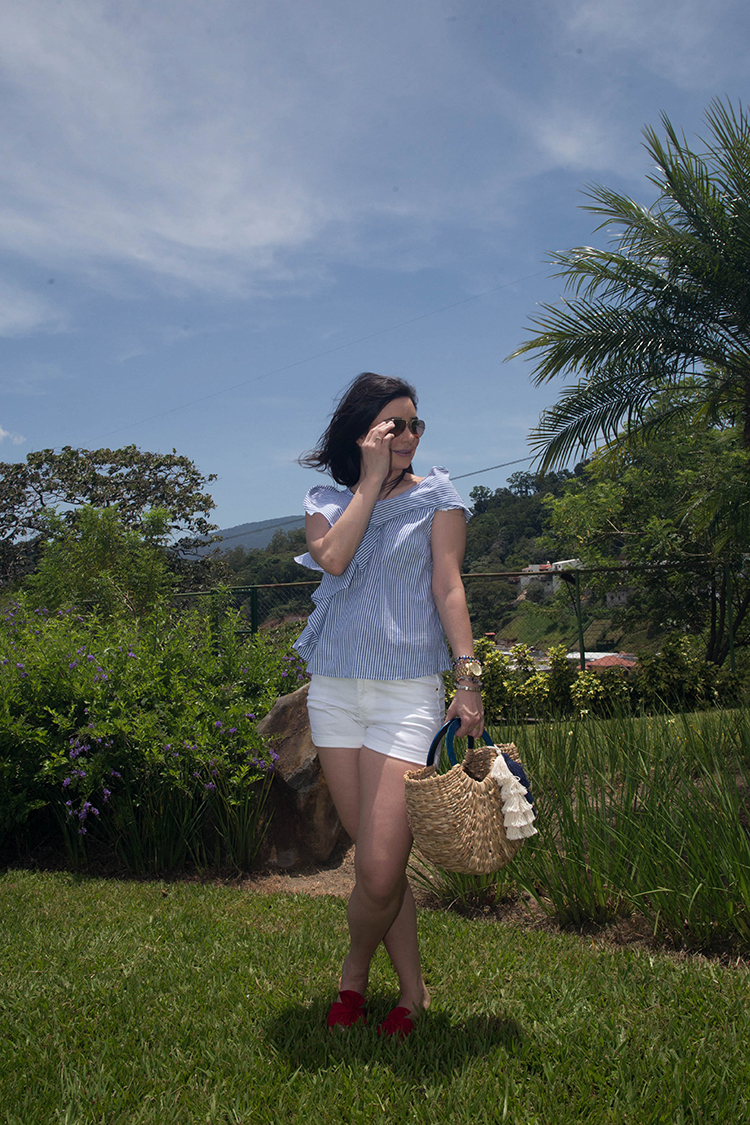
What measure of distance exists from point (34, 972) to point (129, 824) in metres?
1.58

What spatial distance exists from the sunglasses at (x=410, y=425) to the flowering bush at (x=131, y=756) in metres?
2.71

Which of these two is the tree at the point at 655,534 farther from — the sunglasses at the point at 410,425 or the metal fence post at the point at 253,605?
the sunglasses at the point at 410,425

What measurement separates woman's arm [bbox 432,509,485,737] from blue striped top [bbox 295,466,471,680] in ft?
0.11

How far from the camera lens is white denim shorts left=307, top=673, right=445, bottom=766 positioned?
7.08ft

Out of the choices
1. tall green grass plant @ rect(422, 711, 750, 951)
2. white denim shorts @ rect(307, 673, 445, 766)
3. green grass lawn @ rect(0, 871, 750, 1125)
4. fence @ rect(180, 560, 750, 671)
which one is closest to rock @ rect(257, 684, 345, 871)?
tall green grass plant @ rect(422, 711, 750, 951)

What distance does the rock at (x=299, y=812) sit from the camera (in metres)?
4.80

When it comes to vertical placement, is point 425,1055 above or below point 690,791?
below

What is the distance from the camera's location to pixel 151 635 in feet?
18.0

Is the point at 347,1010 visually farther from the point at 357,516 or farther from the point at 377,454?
the point at 377,454

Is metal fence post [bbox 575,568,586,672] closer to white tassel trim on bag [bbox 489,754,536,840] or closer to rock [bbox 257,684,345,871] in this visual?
rock [bbox 257,684,345,871]

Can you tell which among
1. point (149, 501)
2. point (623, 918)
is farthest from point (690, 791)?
point (149, 501)

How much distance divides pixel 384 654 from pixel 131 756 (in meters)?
2.93

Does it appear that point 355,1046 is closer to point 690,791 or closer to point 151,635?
point 690,791

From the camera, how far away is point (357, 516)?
2314 mm
